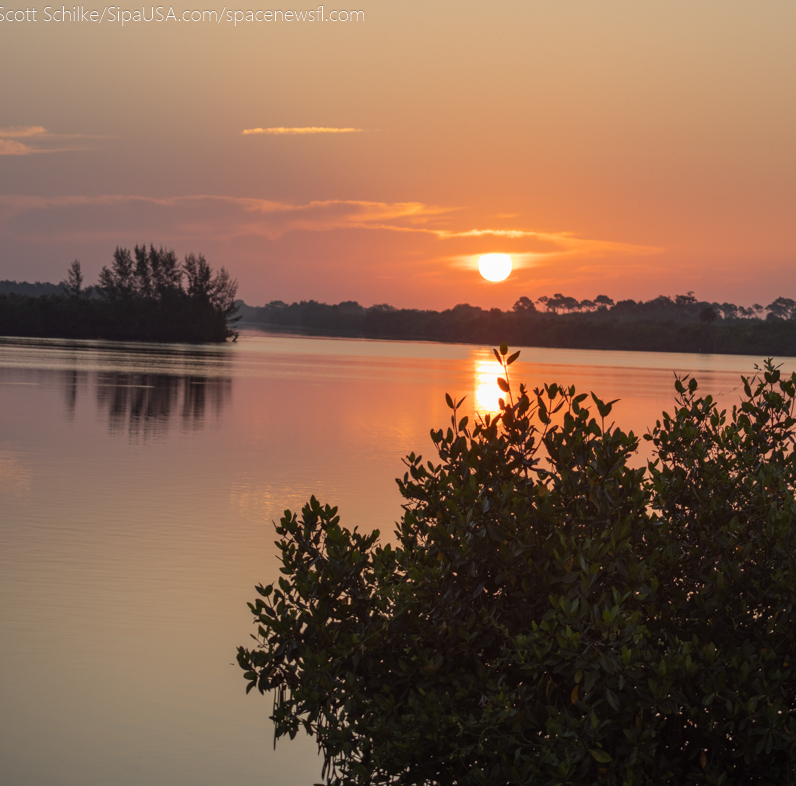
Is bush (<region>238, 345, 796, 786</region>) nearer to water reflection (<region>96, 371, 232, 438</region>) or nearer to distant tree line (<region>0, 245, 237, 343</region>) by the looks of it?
water reflection (<region>96, 371, 232, 438</region>)

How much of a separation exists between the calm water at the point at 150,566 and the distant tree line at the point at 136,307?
320 ft

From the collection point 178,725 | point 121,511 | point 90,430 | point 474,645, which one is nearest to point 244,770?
point 178,725

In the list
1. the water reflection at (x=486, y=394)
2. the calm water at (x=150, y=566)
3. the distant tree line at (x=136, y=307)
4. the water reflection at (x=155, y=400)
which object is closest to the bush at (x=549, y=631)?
the calm water at (x=150, y=566)

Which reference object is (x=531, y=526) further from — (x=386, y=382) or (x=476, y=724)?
(x=386, y=382)

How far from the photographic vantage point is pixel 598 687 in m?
4.35

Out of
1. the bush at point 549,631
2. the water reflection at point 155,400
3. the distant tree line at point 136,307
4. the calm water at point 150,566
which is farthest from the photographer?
the distant tree line at point 136,307

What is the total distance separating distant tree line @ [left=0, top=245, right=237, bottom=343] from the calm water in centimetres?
9769

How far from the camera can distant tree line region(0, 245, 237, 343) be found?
122562 mm

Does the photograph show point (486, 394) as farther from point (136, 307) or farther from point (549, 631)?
point (136, 307)

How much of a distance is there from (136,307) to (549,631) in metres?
134

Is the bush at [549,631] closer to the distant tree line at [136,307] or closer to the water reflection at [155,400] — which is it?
the water reflection at [155,400]

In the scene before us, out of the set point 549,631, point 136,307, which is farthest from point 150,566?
point 136,307

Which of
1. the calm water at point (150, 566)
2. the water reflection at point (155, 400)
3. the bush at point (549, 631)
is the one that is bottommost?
the calm water at point (150, 566)

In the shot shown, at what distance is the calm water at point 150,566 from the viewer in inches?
262
